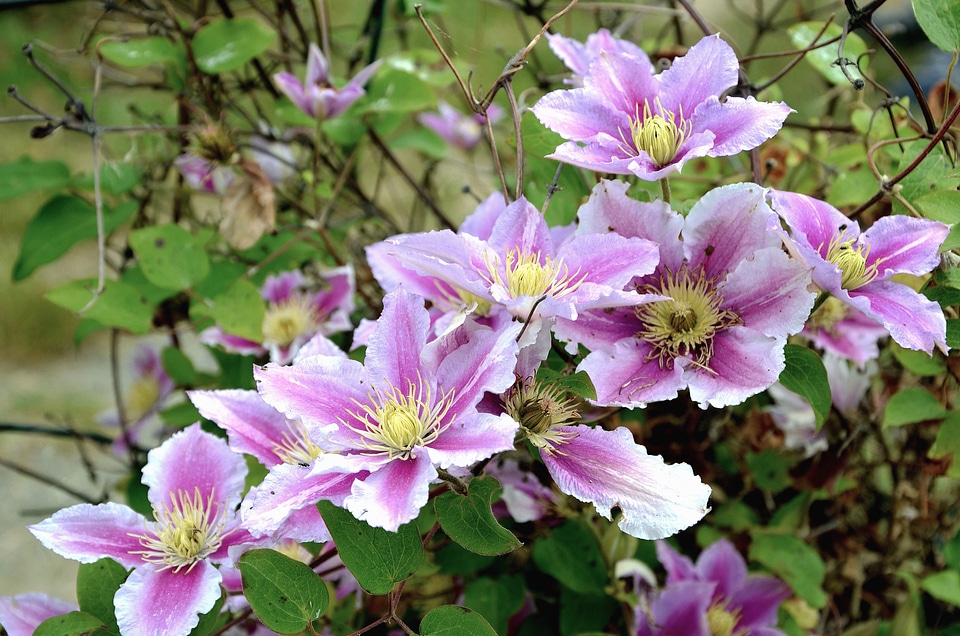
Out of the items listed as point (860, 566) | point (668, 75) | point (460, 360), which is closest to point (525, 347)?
point (460, 360)

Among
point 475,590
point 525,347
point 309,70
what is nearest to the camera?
point 525,347

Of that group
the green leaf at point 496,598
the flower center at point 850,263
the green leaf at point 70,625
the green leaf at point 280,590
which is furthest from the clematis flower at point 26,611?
the flower center at point 850,263

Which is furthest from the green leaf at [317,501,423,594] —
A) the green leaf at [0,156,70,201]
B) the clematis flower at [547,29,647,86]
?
the green leaf at [0,156,70,201]

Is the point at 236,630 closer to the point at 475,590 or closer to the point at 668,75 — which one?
the point at 475,590

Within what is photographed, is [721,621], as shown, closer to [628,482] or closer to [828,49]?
[628,482]

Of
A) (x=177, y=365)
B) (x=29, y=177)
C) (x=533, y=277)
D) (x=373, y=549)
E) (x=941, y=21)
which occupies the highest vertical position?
(x=941, y=21)

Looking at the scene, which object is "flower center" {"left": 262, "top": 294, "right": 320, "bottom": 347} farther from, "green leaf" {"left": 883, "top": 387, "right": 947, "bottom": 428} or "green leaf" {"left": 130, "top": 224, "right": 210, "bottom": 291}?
"green leaf" {"left": 883, "top": 387, "right": 947, "bottom": 428}

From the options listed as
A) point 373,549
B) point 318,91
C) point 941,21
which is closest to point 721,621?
point 373,549
